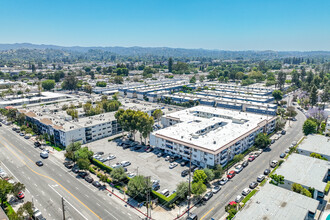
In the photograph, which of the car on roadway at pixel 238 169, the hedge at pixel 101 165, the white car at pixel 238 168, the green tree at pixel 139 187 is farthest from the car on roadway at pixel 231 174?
the hedge at pixel 101 165

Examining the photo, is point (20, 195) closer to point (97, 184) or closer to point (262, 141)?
point (97, 184)

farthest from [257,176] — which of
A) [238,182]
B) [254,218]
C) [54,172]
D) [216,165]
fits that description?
[54,172]

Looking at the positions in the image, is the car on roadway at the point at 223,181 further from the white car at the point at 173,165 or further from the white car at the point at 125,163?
the white car at the point at 125,163

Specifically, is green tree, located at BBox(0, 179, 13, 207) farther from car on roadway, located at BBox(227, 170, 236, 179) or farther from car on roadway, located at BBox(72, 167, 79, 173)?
car on roadway, located at BBox(227, 170, 236, 179)

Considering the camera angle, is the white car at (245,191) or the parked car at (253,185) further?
the parked car at (253,185)

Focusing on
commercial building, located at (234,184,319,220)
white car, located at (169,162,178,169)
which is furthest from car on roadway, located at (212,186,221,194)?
white car, located at (169,162,178,169)
